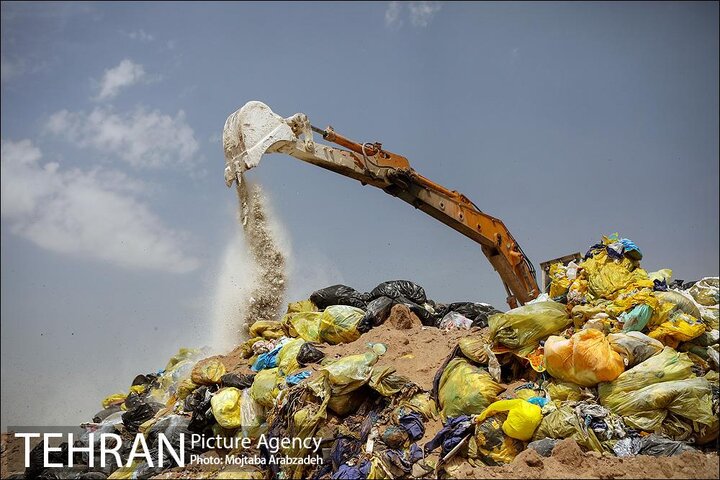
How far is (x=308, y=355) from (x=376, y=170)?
247 cm

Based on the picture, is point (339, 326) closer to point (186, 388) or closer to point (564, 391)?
point (186, 388)

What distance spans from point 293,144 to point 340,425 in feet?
10.3

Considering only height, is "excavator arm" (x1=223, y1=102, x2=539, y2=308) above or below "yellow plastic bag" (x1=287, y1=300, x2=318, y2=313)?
above

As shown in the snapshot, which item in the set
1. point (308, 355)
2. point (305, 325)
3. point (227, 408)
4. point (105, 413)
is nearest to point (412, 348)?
point (308, 355)

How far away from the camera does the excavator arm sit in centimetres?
623

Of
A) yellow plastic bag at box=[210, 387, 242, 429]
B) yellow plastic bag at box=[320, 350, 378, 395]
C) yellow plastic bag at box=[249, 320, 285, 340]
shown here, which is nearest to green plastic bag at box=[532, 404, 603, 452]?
yellow plastic bag at box=[320, 350, 378, 395]

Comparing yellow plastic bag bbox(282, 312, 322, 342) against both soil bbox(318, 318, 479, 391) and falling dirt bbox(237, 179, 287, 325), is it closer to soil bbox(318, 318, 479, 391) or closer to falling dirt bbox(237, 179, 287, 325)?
soil bbox(318, 318, 479, 391)

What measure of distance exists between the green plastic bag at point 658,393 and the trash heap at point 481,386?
1 cm

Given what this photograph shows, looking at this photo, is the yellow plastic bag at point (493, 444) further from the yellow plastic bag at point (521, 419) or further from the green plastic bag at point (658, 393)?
the green plastic bag at point (658, 393)

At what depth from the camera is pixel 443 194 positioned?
7703 millimetres

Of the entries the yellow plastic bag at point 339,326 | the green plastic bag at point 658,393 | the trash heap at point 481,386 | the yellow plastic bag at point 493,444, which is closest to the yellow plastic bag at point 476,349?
the trash heap at point 481,386

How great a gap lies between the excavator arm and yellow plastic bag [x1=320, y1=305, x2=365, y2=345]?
1.71 metres

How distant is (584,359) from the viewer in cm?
469

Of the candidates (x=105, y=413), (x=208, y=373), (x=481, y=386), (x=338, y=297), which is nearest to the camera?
(x=481, y=386)
